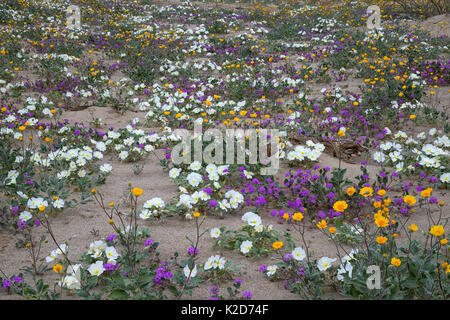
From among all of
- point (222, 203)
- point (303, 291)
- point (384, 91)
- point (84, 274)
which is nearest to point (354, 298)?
point (303, 291)

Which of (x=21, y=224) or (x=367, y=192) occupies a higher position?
(x=367, y=192)

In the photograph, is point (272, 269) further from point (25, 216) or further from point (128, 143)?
point (128, 143)

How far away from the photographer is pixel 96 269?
3.06 meters

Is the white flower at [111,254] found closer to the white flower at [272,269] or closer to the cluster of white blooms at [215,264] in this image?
the cluster of white blooms at [215,264]

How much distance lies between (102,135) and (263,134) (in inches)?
107

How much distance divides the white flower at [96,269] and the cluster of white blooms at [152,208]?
87cm

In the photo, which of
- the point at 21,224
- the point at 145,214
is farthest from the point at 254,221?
the point at 21,224

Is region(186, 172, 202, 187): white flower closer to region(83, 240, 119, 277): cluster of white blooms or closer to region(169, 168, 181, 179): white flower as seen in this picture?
region(169, 168, 181, 179): white flower

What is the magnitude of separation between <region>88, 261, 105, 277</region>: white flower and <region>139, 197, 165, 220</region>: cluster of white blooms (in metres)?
0.87

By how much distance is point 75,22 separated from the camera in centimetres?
1445

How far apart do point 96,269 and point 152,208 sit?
3.87 ft

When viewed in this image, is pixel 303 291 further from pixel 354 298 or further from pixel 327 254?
pixel 327 254

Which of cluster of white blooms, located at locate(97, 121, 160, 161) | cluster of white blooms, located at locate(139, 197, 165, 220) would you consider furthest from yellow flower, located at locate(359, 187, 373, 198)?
cluster of white blooms, located at locate(97, 121, 160, 161)

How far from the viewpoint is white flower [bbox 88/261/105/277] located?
3.04 meters
